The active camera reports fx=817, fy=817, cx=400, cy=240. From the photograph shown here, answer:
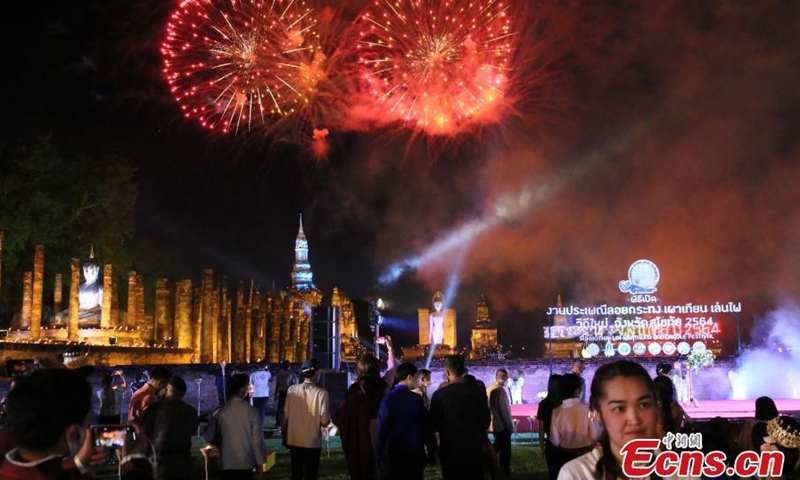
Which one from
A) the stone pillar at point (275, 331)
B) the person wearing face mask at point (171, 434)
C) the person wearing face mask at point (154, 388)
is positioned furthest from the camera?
the stone pillar at point (275, 331)

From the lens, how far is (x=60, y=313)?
44.8m

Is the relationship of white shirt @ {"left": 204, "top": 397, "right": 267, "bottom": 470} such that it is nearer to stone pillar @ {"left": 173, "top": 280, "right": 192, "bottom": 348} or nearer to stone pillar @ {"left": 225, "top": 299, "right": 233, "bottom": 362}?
stone pillar @ {"left": 173, "top": 280, "right": 192, "bottom": 348}

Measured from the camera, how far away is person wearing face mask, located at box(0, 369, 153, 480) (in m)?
3.40

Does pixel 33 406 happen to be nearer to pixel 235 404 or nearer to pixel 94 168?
pixel 235 404

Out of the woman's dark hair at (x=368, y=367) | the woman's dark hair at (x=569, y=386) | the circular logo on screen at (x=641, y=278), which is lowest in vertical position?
the woman's dark hair at (x=569, y=386)

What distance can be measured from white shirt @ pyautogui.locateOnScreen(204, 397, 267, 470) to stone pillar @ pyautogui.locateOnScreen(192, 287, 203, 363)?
42833 mm

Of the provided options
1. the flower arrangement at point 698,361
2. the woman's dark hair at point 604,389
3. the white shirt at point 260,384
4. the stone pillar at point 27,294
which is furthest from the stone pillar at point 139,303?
the woman's dark hair at point 604,389

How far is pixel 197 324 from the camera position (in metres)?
51.1

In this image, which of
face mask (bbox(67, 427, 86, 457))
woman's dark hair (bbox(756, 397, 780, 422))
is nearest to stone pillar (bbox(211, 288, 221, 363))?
woman's dark hair (bbox(756, 397, 780, 422))

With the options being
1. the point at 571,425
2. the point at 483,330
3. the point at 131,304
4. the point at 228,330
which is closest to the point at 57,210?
the point at 131,304

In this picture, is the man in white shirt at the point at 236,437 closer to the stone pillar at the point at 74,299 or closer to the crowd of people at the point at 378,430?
the crowd of people at the point at 378,430

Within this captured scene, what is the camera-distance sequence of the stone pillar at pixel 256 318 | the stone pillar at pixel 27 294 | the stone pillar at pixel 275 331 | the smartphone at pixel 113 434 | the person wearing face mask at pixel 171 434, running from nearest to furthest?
the smartphone at pixel 113 434, the person wearing face mask at pixel 171 434, the stone pillar at pixel 27 294, the stone pillar at pixel 256 318, the stone pillar at pixel 275 331

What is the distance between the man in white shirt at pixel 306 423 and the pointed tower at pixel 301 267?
367ft

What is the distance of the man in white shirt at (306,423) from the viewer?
894 centimetres
